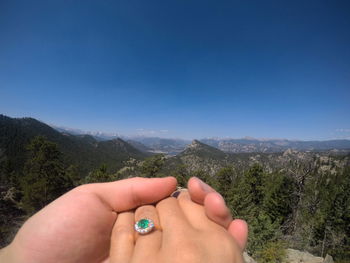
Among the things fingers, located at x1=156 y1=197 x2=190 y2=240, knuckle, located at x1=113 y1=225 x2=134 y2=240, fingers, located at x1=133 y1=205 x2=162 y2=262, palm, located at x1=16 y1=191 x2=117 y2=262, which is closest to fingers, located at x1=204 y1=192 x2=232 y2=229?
fingers, located at x1=156 y1=197 x2=190 y2=240

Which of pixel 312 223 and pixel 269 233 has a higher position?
pixel 269 233

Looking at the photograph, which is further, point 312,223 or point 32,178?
point 312,223

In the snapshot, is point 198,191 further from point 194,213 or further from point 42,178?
point 42,178

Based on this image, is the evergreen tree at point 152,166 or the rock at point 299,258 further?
the evergreen tree at point 152,166

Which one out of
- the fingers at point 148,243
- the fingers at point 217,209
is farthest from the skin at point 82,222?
the fingers at point 148,243

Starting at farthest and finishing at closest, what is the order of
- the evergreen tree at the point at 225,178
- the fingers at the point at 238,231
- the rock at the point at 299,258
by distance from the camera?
the evergreen tree at the point at 225,178 < the rock at the point at 299,258 < the fingers at the point at 238,231

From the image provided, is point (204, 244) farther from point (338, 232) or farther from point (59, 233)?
point (338, 232)

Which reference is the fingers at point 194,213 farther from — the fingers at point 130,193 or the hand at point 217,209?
the fingers at point 130,193

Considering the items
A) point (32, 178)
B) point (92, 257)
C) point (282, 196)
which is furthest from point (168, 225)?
point (282, 196)
